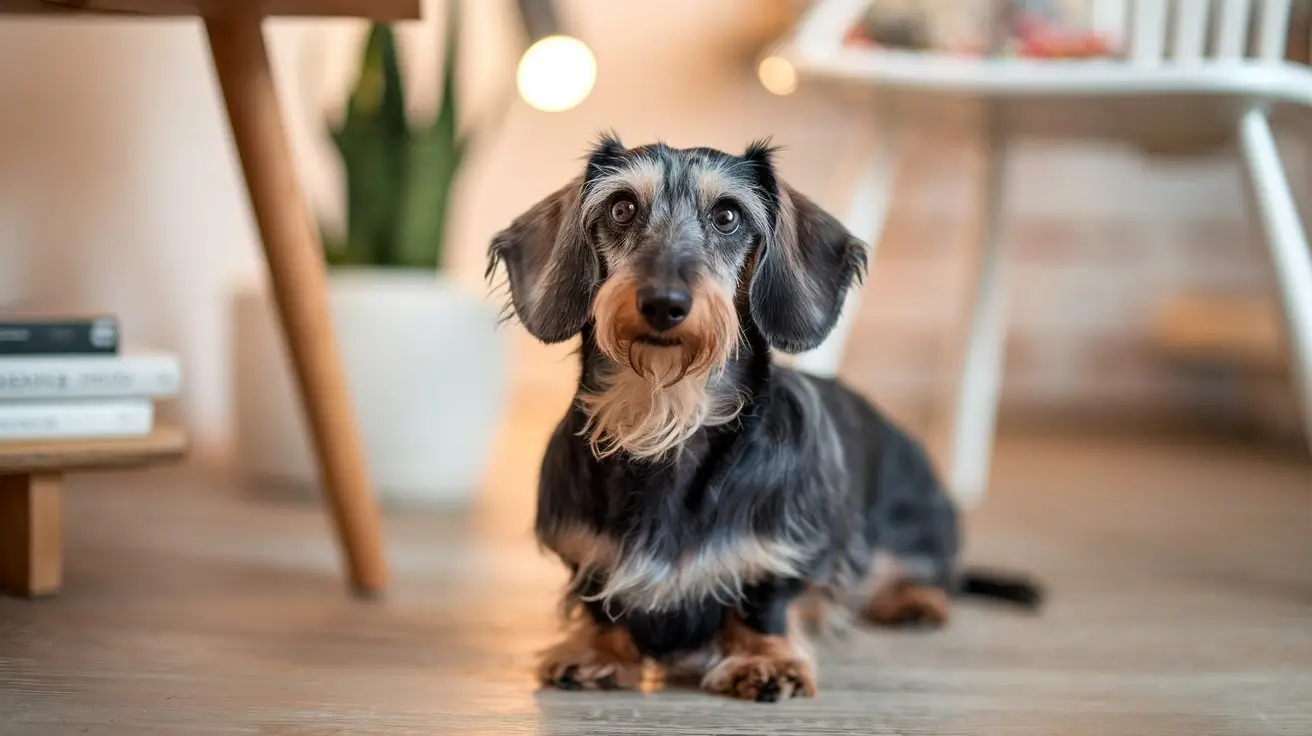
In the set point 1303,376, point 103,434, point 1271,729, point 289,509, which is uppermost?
point 1303,376

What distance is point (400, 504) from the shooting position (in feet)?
7.68

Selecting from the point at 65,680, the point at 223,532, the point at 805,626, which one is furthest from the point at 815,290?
the point at 223,532

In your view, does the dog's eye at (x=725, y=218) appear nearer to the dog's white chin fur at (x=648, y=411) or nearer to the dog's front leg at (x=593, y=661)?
the dog's white chin fur at (x=648, y=411)

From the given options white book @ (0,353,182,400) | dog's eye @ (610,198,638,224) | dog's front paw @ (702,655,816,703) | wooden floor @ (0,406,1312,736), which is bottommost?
wooden floor @ (0,406,1312,736)

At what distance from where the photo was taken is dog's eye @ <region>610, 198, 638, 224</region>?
1.19 m

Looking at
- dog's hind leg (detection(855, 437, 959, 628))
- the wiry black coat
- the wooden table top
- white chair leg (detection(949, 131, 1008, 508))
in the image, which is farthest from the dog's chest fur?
white chair leg (detection(949, 131, 1008, 508))

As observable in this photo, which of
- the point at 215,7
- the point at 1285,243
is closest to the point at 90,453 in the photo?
the point at 215,7

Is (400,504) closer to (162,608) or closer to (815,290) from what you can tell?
(162,608)

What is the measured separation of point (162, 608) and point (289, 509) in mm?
737

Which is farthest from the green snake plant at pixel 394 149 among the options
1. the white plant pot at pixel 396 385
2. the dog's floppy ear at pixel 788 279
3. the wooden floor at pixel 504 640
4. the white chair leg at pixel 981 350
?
the dog's floppy ear at pixel 788 279

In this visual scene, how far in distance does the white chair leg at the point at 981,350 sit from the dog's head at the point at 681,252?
122 cm

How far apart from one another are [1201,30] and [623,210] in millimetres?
1208

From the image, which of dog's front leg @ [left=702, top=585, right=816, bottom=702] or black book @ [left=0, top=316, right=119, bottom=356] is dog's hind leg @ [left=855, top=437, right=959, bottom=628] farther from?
black book @ [left=0, top=316, right=119, bottom=356]

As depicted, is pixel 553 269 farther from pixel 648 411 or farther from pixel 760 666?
pixel 760 666
